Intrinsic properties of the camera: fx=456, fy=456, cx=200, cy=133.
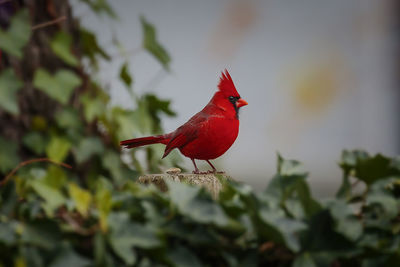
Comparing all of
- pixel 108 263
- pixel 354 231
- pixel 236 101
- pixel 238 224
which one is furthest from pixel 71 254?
pixel 236 101

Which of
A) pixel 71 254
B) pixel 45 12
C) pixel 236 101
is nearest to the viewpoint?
pixel 71 254

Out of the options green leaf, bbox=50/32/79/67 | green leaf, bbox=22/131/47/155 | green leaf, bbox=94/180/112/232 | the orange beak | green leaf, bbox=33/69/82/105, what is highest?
green leaf, bbox=50/32/79/67

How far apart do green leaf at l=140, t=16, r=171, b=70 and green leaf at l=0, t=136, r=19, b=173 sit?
67 cm

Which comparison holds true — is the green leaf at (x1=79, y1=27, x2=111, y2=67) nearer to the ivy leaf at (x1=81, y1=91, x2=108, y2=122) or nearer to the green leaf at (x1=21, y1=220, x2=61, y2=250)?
the ivy leaf at (x1=81, y1=91, x2=108, y2=122)

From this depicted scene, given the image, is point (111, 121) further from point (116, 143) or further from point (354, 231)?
point (354, 231)

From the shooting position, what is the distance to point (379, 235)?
66 centimetres

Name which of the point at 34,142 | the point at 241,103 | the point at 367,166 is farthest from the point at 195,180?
the point at 34,142

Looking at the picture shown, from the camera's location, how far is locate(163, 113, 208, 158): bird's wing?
110 centimetres

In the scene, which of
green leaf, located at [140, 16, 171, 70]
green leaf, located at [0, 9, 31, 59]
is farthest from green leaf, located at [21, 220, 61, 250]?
green leaf, located at [140, 16, 171, 70]

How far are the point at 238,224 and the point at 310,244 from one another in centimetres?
10

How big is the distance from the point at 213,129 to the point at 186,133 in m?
0.07

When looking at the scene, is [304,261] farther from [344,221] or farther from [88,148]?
[88,148]

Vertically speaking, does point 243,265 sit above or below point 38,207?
below

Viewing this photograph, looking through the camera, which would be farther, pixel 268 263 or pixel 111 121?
pixel 111 121
